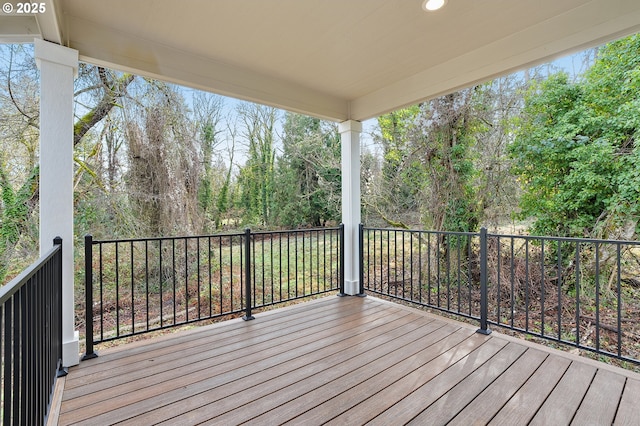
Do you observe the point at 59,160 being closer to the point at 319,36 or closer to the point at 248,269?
the point at 248,269

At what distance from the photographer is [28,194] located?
4344mm

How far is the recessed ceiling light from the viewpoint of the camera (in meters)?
2.09

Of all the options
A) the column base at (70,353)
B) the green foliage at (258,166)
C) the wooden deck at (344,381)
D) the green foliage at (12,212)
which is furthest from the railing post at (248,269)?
the green foliage at (258,166)

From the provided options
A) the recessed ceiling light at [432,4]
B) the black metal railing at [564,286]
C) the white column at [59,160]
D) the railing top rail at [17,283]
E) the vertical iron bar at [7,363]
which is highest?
the recessed ceiling light at [432,4]

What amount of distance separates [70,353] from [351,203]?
10.3 ft

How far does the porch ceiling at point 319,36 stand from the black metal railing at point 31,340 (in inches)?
64.1

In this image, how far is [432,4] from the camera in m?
2.12

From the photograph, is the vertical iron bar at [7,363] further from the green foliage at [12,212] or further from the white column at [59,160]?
the green foliage at [12,212]

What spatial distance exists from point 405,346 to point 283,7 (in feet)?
9.17

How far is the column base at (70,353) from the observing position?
2.17 m

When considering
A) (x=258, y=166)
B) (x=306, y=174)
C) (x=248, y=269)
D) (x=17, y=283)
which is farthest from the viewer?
(x=306, y=174)

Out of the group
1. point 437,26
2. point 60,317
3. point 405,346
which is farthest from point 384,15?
point 60,317

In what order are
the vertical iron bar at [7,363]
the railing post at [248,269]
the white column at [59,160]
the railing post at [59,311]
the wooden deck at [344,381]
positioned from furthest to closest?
the railing post at [248,269], the white column at [59,160], the railing post at [59,311], the wooden deck at [344,381], the vertical iron bar at [7,363]

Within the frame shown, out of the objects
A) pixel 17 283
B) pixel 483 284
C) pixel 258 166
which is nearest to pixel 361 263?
pixel 483 284
